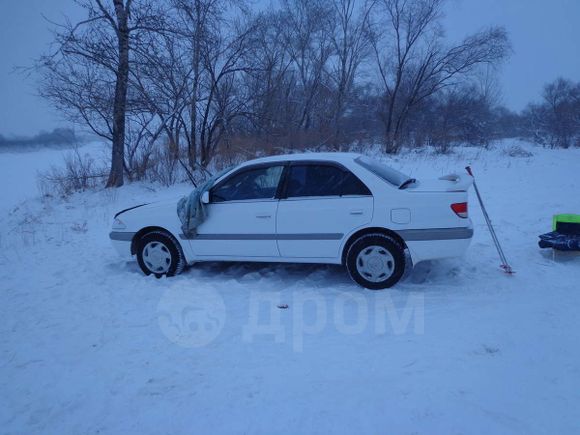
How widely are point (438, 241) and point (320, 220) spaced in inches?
52.3

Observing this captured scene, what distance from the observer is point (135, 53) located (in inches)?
436

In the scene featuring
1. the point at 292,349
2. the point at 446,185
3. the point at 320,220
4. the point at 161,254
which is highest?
the point at 446,185

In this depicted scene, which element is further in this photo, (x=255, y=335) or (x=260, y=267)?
(x=260, y=267)

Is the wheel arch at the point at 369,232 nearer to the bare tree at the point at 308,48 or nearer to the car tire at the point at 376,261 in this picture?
the car tire at the point at 376,261

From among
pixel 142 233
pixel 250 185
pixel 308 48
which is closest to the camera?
pixel 250 185

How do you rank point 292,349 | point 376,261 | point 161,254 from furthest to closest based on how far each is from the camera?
point 161,254, point 376,261, point 292,349

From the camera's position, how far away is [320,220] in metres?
4.24

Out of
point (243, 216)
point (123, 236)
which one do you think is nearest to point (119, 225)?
point (123, 236)

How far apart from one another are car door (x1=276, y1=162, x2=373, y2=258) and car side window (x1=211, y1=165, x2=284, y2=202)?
20 centimetres

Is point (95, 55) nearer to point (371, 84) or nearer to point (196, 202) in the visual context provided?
point (196, 202)

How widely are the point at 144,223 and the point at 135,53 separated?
27.7 feet

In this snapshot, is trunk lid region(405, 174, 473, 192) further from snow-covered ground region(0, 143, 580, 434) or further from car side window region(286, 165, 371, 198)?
snow-covered ground region(0, 143, 580, 434)

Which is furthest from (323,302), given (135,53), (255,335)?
(135,53)

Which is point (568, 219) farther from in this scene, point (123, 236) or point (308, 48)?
point (308, 48)
